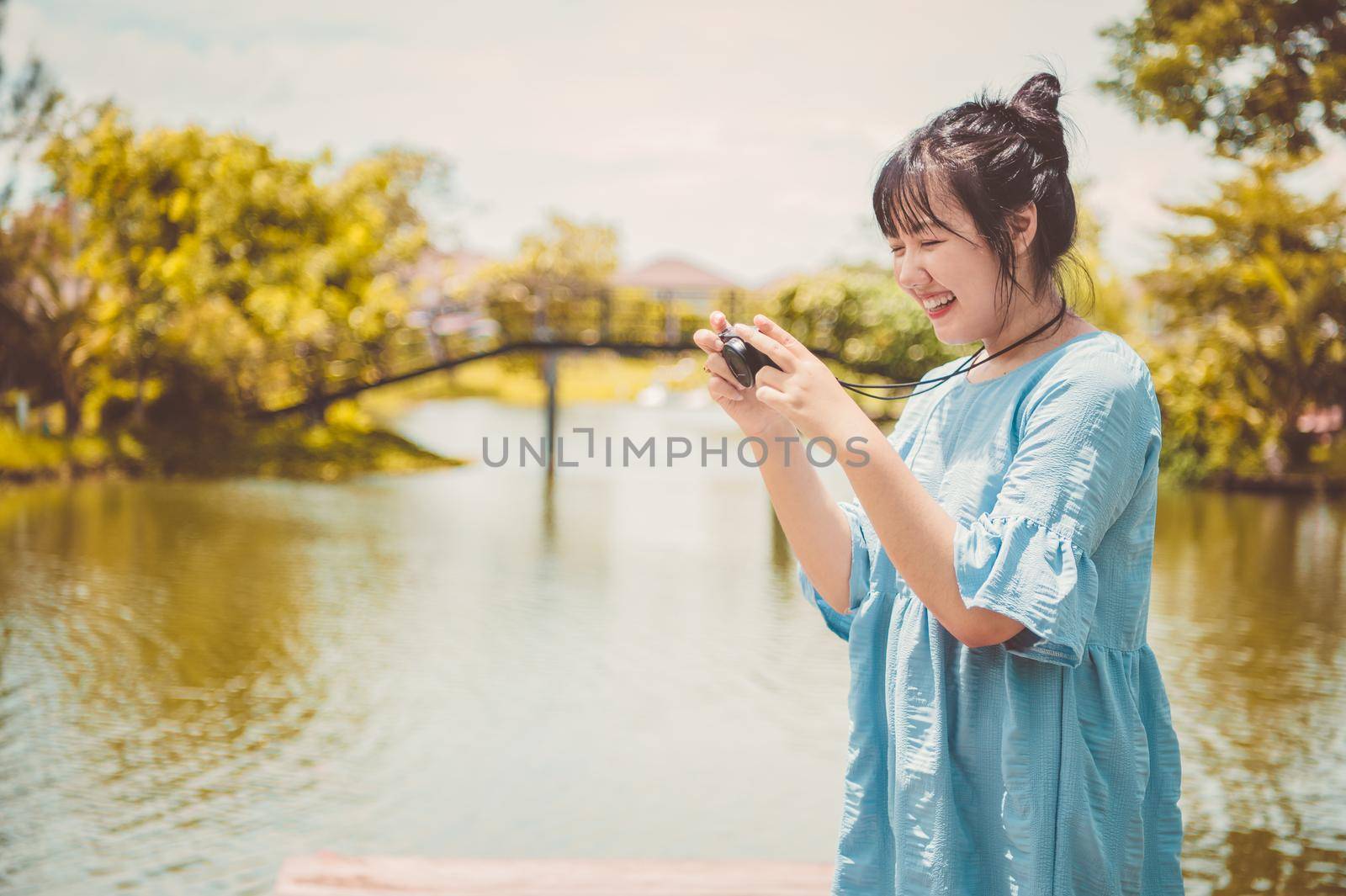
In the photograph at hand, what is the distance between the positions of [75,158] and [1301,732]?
35.1 feet

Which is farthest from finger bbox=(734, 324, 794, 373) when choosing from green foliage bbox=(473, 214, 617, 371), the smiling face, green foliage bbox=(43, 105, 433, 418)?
green foliage bbox=(473, 214, 617, 371)

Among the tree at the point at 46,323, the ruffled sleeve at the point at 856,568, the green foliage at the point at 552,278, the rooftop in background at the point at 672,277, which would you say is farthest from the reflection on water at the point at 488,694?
the rooftop in background at the point at 672,277

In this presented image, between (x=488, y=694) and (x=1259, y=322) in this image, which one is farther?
(x=1259, y=322)

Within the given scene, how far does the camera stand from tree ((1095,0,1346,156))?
2.68m

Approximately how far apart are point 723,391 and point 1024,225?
7.9 inches

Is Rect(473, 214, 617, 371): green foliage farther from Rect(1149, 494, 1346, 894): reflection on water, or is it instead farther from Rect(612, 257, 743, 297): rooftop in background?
Rect(1149, 494, 1346, 894): reflection on water

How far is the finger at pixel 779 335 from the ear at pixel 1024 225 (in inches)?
5.8

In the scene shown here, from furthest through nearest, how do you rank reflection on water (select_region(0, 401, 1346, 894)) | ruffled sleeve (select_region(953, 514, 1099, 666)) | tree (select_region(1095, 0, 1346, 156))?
reflection on water (select_region(0, 401, 1346, 894)) < tree (select_region(1095, 0, 1346, 156)) < ruffled sleeve (select_region(953, 514, 1099, 666))

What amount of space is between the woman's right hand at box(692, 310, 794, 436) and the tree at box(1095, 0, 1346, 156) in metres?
2.43

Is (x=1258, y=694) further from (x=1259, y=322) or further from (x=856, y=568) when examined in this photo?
(x=1259, y=322)

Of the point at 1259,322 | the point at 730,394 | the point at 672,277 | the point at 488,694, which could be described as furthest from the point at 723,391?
the point at 672,277

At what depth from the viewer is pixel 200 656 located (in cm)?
497

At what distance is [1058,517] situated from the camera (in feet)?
2.06

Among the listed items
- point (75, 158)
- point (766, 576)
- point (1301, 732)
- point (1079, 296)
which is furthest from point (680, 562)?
point (75, 158)
